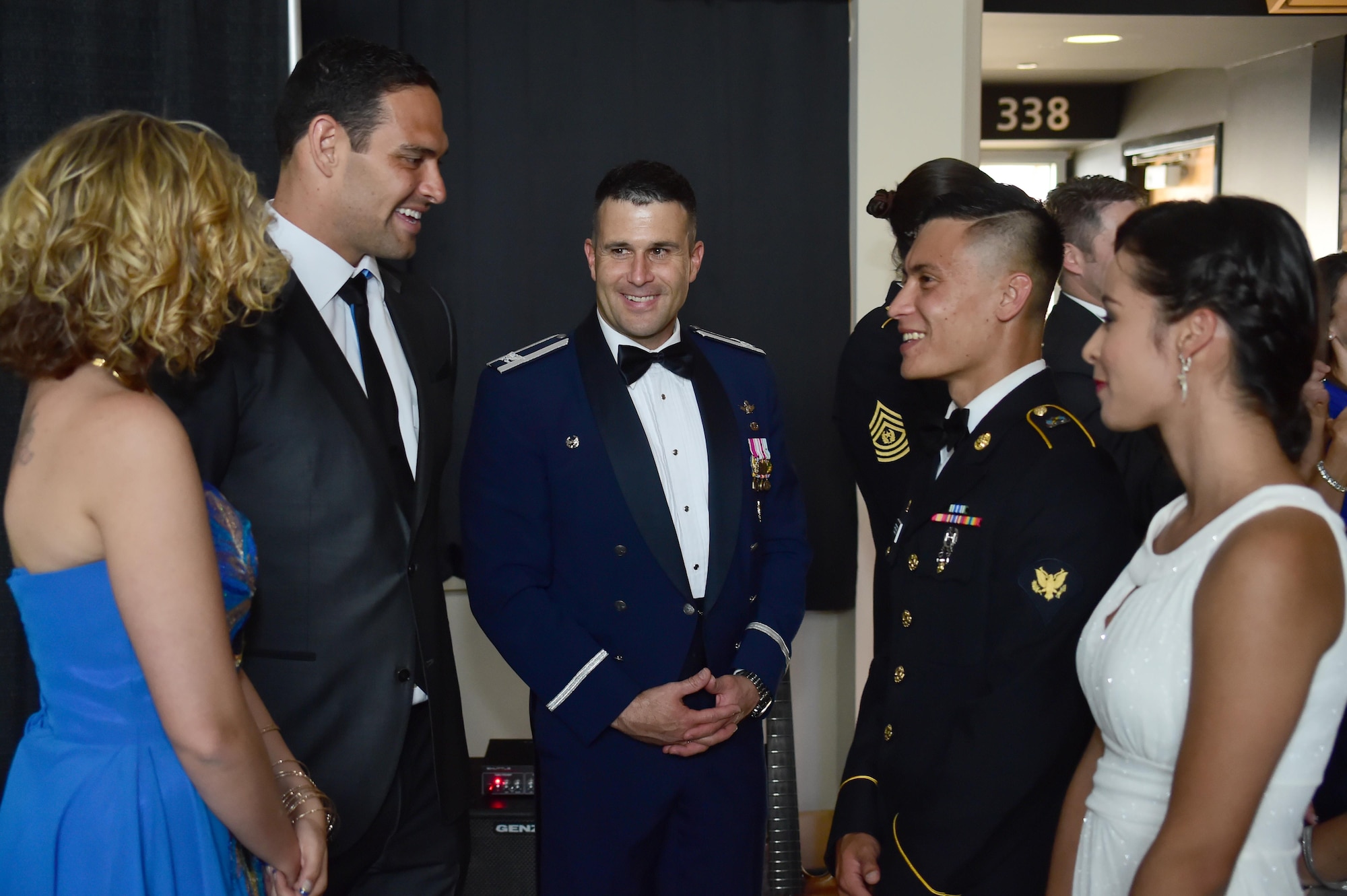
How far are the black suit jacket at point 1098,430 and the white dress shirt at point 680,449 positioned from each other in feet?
2.30

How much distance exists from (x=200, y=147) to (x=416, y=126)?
0.70 m

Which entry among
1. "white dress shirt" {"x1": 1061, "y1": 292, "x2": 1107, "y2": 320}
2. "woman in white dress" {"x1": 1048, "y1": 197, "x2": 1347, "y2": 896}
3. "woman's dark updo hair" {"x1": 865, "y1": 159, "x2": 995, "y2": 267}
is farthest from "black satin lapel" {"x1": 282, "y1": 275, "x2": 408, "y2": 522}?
"white dress shirt" {"x1": 1061, "y1": 292, "x2": 1107, "y2": 320}

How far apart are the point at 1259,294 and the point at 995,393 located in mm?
519

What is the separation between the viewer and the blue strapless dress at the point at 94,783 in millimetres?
1309

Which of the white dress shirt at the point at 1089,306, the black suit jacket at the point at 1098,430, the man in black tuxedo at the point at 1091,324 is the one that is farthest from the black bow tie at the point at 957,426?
the white dress shirt at the point at 1089,306

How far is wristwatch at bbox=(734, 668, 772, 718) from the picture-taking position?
7.09ft

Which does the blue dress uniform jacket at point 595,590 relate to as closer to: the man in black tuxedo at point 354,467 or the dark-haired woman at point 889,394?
the man in black tuxedo at point 354,467

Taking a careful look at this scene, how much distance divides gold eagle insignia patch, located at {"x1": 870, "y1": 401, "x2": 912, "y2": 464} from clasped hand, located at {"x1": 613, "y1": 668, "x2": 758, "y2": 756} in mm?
612

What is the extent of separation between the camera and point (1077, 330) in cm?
258

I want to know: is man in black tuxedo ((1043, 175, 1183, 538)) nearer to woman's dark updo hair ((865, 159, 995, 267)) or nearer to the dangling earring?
woman's dark updo hair ((865, 159, 995, 267))

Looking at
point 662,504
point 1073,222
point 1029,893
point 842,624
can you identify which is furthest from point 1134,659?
point 842,624

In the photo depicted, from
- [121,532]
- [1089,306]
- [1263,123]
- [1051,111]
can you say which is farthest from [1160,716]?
[1051,111]

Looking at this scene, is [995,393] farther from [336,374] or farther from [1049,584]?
[336,374]

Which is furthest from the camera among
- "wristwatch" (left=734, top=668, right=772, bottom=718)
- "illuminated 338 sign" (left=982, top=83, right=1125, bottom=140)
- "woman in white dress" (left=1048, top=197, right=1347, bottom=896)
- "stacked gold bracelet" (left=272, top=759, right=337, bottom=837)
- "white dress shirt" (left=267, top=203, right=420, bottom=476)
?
"illuminated 338 sign" (left=982, top=83, right=1125, bottom=140)
